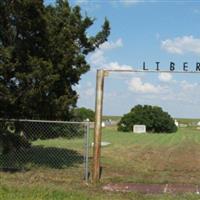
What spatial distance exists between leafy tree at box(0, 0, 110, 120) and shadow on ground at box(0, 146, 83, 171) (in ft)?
4.69

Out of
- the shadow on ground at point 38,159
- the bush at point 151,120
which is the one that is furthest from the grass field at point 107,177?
the bush at point 151,120

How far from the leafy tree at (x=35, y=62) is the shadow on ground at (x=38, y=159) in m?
1.43

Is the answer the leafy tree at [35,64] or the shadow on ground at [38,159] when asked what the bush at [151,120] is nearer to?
the shadow on ground at [38,159]

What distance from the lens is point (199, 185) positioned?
14.8 meters

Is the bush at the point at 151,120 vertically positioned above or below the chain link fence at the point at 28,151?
above

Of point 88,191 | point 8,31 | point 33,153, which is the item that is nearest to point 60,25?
A: point 8,31

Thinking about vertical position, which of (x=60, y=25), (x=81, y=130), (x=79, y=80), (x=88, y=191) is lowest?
(x=88, y=191)

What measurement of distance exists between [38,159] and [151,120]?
42.0 metres

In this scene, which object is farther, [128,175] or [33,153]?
[33,153]

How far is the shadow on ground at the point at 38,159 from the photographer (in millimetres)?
17250

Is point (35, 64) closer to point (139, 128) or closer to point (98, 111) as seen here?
point (98, 111)

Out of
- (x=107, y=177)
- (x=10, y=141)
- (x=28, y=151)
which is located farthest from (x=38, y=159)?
(x=107, y=177)

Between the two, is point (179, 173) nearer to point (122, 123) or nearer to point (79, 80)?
point (79, 80)

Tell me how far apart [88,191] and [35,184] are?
1398mm
